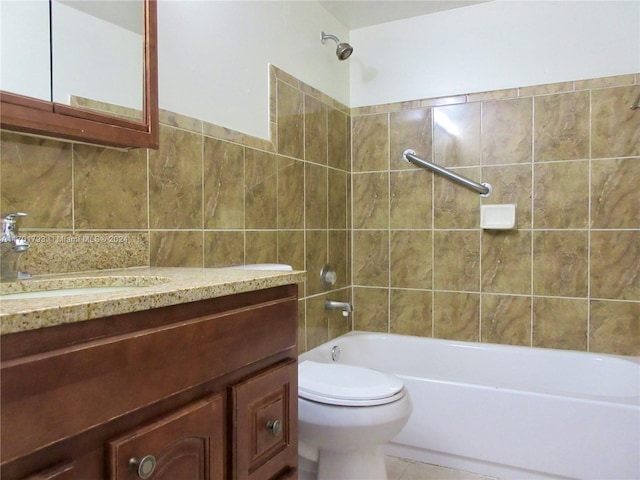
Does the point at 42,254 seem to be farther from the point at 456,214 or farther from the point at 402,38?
the point at 402,38

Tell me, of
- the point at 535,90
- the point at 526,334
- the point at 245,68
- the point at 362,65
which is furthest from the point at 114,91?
the point at 526,334

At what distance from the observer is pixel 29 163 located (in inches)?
41.3

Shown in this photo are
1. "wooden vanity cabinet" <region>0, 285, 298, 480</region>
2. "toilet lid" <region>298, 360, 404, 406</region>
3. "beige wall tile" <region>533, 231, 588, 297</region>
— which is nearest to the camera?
"wooden vanity cabinet" <region>0, 285, 298, 480</region>

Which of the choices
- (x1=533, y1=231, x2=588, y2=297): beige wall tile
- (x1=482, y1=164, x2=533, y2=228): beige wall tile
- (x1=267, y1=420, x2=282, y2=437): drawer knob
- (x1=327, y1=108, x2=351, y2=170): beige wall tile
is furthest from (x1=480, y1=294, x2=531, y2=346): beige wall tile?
(x1=267, y1=420, x2=282, y2=437): drawer knob

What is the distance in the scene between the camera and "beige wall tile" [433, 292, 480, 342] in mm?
2500

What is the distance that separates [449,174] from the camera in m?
2.50

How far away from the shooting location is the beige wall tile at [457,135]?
2480 millimetres

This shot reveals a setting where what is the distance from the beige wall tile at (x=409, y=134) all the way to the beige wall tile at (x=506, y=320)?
35.0 inches

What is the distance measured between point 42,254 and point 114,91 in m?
0.48

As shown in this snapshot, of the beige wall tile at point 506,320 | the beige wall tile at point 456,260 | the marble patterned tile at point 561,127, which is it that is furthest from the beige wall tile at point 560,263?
the marble patterned tile at point 561,127

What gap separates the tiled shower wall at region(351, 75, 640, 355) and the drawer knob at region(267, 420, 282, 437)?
68.1 inches

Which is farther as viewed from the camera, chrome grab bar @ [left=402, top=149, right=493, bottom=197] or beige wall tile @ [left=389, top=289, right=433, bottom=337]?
beige wall tile @ [left=389, top=289, right=433, bottom=337]

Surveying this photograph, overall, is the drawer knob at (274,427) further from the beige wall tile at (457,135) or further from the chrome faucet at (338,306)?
the beige wall tile at (457,135)

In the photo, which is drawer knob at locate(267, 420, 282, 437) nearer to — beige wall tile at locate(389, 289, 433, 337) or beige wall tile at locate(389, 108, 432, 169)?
beige wall tile at locate(389, 289, 433, 337)
